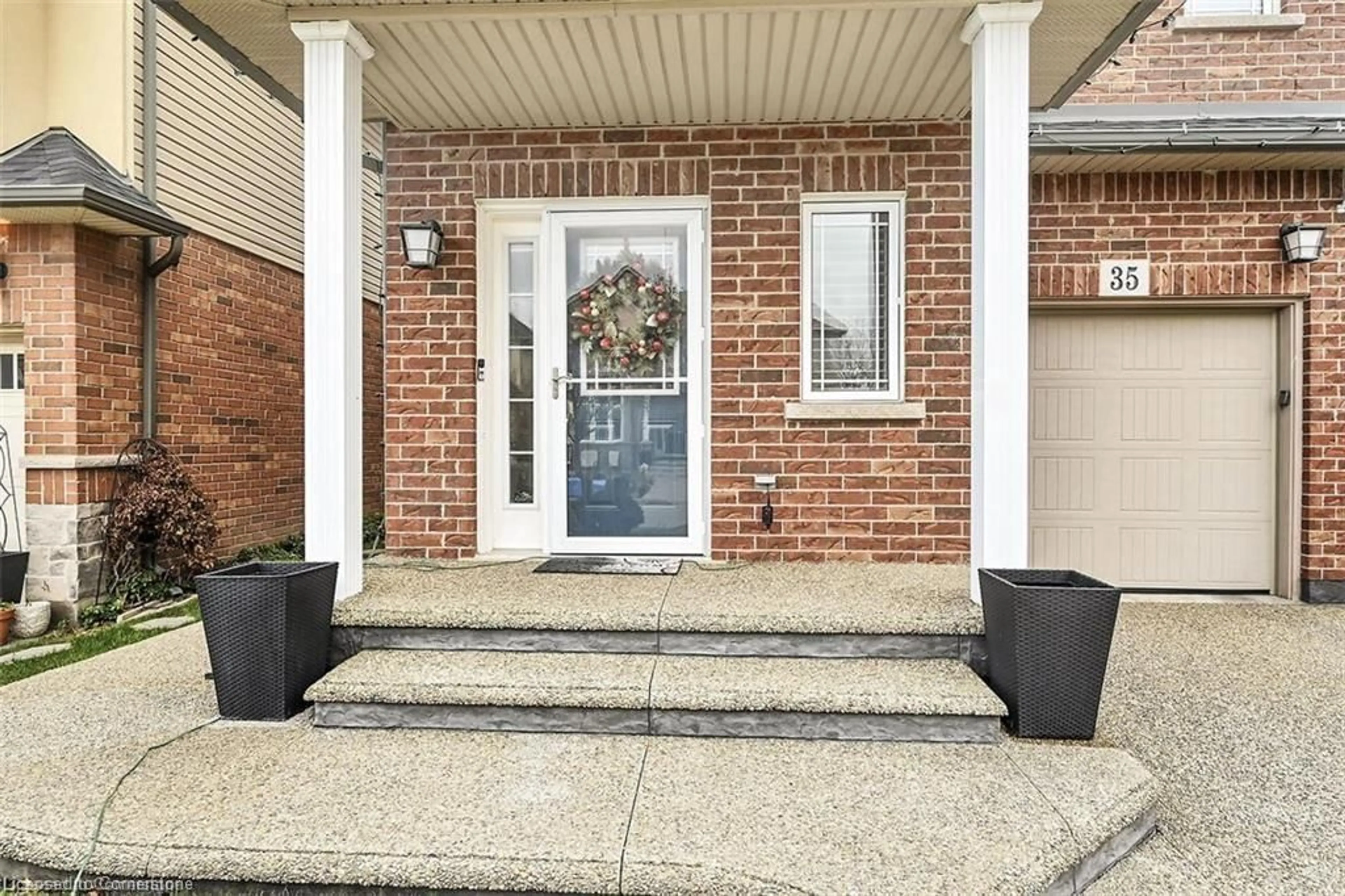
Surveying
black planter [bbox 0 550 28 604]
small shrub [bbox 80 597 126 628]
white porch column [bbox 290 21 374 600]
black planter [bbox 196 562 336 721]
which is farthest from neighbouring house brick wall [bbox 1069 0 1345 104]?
black planter [bbox 0 550 28 604]

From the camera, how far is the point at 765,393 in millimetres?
4492

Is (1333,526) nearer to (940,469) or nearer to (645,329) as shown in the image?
(940,469)

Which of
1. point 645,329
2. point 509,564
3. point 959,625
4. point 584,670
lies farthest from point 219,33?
point 959,625

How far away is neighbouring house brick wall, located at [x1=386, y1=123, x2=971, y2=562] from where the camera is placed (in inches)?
174

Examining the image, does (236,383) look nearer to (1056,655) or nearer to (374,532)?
(374,532)

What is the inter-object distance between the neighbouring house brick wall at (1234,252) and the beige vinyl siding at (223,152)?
4.38 metres

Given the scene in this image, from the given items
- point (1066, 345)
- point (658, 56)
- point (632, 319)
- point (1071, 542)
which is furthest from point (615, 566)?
point (1066, 345)

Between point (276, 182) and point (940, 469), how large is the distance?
6.53 meters

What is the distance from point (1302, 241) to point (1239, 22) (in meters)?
1.56

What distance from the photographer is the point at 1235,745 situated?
2.93m

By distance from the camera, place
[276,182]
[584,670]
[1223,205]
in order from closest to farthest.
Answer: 1. [584,670]
2. [1223,205]
3. [276,182]

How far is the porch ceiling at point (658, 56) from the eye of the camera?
3223 mm

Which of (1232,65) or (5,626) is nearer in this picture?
(5,626)

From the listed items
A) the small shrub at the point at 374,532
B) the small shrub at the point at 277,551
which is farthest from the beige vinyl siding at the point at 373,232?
the small shrub at the point at 277,551
